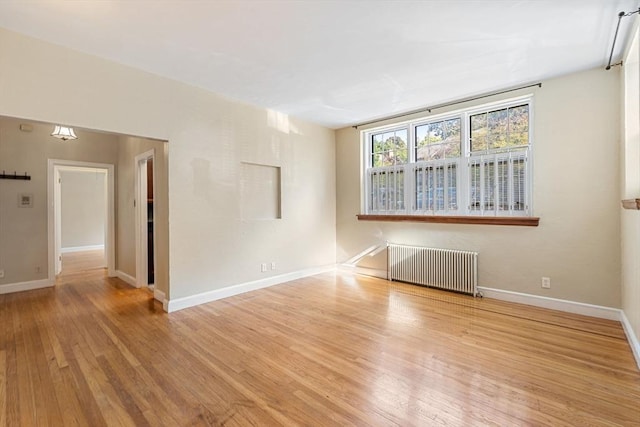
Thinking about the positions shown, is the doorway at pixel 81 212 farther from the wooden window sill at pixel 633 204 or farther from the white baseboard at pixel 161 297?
the wooden window sill at pixel 633 204

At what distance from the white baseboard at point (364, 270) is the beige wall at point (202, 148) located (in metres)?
0.29

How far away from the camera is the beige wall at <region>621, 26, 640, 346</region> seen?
2.45 metres

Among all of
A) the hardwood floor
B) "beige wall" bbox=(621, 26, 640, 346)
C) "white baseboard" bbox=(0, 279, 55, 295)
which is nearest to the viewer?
the hardwood floor

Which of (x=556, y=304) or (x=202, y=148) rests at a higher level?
(x=202, y=148)

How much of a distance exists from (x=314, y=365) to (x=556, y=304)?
123 inches

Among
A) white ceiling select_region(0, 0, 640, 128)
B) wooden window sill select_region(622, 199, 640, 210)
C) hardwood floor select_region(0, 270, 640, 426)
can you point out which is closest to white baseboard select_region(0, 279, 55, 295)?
hardwood floor select_region(0, 270, 640, 426)

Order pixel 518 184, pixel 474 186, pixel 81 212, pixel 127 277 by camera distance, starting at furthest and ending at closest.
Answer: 1. pixel 81 212
2. pixel 127 277
3. pixel 474 186
4. pixel 518 184

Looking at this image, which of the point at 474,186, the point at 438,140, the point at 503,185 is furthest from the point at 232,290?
the point at 503,185

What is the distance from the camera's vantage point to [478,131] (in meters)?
4.19

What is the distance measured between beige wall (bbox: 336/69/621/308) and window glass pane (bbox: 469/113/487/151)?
23cm

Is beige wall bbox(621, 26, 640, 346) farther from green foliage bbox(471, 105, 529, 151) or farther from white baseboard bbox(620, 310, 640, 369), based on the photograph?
green foliage bbox(471, 105, 529, 151)

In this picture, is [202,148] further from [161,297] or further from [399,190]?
[399,190]

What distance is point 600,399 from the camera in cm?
190

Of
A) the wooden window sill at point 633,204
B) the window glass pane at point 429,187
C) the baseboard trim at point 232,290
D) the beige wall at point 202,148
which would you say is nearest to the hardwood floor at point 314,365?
the baseboard trim at point 232,290
